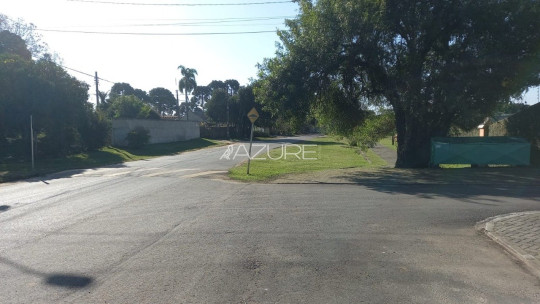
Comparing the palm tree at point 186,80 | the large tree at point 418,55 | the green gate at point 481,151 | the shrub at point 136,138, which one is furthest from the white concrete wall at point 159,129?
the green gate at point 481,151

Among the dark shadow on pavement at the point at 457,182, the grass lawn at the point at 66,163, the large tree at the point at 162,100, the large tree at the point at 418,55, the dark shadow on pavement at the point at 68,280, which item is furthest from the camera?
the large tree at the point at 162,100

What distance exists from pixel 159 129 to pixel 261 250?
4450 cm

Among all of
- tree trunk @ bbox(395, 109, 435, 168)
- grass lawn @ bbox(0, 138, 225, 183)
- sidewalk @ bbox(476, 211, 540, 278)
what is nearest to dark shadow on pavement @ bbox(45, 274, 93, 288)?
sidewalk @ bbox(476, 211, 540, 278)

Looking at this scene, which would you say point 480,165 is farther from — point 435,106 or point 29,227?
point 29,227

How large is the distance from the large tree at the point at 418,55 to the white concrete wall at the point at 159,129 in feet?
84.8

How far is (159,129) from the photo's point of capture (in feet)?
161

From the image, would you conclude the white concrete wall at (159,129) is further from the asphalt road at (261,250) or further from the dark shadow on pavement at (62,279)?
the dark shadow on pavement at (62,279)

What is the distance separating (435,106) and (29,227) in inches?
630

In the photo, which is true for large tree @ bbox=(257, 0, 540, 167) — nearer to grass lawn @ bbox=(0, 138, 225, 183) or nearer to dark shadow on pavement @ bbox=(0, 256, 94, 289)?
Answer: grass lawn @ bbox=(0, 138, 225, 183)

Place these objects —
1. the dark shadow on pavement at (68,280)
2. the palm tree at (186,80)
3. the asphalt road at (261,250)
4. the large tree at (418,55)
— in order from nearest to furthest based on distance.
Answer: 1. the asphalt road at (261,250)
2. the dark shadow on pavement at (68,280)
3. the large tree at (418,55)
4. the palm tree at (186,80)

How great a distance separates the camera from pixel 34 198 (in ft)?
40.9

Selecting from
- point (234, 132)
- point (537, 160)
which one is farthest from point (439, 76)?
point (234, 132)

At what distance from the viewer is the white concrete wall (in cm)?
4169

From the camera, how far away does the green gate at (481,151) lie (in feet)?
62.2
